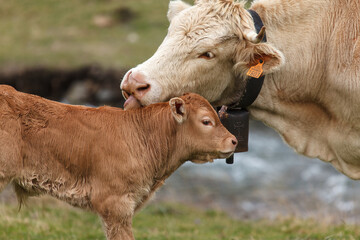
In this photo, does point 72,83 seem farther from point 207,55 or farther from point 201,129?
point 201,129

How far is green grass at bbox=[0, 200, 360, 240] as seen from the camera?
7879 mm

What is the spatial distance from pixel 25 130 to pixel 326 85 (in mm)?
3370

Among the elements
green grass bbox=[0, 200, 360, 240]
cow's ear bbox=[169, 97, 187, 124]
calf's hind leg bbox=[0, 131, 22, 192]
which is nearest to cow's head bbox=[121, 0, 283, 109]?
cow's ear bbox=[169, 97, 187, 124]

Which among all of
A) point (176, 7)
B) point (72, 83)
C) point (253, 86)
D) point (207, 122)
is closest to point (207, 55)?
point (253, 86)

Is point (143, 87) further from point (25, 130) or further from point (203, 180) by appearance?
point (203, 180)

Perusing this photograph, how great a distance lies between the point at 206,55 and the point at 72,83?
503 inches

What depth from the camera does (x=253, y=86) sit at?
20.7 ft

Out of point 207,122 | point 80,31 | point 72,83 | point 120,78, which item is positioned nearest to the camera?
point 207,122

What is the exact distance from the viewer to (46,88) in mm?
17750

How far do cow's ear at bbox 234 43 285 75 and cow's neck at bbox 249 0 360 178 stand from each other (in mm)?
475

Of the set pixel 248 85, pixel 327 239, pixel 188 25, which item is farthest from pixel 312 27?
pixel 327 239

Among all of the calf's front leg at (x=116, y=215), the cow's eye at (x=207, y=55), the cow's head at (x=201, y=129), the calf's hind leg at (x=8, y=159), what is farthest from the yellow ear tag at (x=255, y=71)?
the calf's hind leg at (x=8, y=159)

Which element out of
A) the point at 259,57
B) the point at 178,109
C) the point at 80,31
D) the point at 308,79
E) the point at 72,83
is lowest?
the point at 72,83

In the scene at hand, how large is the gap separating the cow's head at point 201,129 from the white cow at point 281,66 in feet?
1.53
